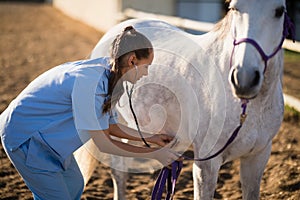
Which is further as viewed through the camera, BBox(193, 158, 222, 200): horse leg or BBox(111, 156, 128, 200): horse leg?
BBox(111, 156, 128, 200): horse leg

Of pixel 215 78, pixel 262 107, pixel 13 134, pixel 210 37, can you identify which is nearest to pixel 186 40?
pixel 210 37

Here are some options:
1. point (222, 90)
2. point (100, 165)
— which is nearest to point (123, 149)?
point (222, 90)

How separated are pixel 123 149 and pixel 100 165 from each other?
74.9 inches

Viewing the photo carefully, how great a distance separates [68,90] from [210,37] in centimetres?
90

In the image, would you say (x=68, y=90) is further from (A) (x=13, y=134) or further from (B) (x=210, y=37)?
(B) (x=210, y=37)

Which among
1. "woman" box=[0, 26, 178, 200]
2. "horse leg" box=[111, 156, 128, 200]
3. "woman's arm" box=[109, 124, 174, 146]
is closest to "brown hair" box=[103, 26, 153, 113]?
"woman" box=[0, 26, 178, 200]

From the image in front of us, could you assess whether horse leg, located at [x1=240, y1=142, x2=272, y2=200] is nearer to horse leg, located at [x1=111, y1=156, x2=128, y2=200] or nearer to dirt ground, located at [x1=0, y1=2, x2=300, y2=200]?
dirt ground, located at [x1=0, y1=2, x2=300, y2=200]

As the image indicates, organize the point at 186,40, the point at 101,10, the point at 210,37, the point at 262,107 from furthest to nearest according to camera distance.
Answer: the point at 101,10, the point at 186,40, the point at 210,37, the point at 262,107

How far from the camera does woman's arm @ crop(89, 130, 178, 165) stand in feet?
7.50

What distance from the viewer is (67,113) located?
2.31 metres

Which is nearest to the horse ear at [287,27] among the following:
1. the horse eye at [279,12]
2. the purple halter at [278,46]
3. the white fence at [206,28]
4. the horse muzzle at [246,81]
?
the purple halter at [278,46]

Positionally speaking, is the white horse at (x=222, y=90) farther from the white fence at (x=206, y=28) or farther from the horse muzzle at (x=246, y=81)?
the white fence at (x=206, y=28)

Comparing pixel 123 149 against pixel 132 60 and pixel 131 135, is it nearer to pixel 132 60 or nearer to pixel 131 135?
pixel 131 135

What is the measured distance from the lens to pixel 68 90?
225 centimetres
